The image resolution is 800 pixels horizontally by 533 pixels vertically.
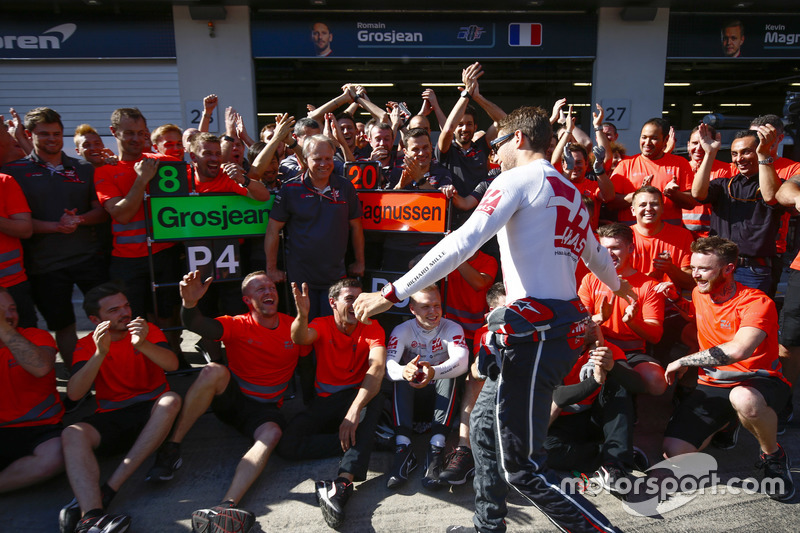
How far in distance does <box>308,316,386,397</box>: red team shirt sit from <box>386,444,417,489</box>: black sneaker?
1.99ft

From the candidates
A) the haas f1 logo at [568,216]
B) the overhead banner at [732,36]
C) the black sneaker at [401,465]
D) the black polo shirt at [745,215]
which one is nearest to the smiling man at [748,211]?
the black polo shirt at [745,215]

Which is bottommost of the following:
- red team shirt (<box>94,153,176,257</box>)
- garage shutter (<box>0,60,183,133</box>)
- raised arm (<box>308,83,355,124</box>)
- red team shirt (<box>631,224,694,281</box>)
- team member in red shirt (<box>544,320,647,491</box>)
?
team member in red shirt (<box>544,320,647,491</box>)

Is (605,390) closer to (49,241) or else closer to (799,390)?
(799,390)

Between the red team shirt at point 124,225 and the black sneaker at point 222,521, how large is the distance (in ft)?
7.73

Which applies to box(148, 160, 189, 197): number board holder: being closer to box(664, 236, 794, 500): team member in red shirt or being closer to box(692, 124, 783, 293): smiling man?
box(664, 236, 794, 500): team member in red shirt

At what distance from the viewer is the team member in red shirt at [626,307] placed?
3.76 m

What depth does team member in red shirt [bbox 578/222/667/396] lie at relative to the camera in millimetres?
3762

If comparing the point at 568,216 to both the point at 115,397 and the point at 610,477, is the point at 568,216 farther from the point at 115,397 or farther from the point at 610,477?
the point at 115,397

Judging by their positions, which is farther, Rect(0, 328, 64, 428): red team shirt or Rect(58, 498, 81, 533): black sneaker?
Rect(0, 328, 64, 428): red team shirt

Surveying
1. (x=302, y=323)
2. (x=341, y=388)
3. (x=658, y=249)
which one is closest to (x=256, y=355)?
(x=302, y=323)

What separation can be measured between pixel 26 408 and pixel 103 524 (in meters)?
1.05

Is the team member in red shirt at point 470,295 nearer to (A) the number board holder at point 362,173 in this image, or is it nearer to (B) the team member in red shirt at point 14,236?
(A) the number board holder at point 362,173

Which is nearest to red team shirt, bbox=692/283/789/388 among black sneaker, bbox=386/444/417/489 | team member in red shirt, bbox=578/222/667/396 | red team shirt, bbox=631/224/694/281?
team member in red shirt, bbox=578/222/667/396

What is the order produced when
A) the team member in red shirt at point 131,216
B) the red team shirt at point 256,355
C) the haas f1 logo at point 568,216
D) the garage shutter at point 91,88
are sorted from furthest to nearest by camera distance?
the garage shutter at point 91,88
the team member in red shirt at point 131,216
the red team shirt at point 256,355
the haas f1 logo at point 568,216
